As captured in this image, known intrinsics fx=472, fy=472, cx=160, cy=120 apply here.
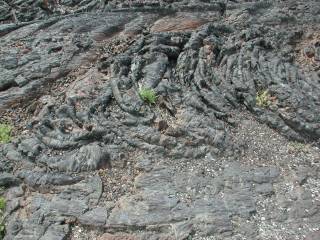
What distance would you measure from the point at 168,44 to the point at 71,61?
2354 mm

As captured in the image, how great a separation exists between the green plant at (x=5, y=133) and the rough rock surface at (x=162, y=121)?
15 centimetres

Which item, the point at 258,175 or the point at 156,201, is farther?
the point at 258,175

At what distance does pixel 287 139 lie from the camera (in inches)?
365

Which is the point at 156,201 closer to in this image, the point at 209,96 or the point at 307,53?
the point at 209,96

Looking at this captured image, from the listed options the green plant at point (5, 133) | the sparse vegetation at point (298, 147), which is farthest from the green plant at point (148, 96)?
the sparse vegetation at point (298, 147)

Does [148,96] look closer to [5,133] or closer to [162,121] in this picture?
[162,121]

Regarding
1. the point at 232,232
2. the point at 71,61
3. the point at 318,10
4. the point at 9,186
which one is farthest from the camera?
the point at 318,10

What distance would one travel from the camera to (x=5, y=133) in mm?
9195

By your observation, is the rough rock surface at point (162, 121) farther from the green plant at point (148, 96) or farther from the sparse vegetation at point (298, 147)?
the green plant at point (148, 96)

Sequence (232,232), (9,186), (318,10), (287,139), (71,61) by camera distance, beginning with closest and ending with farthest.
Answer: (232,232) < (9,186) < (287,139) < (71,61) < (318,10)

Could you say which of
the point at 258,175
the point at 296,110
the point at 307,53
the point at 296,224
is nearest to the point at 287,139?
the point at 296,110

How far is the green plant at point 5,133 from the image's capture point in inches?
357

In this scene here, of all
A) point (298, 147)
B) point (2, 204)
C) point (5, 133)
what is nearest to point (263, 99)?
point (298, 147)

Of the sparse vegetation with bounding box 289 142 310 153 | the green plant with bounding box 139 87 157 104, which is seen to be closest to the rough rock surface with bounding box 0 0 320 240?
the sparse vegetation with bounding box 289 142 310 153
